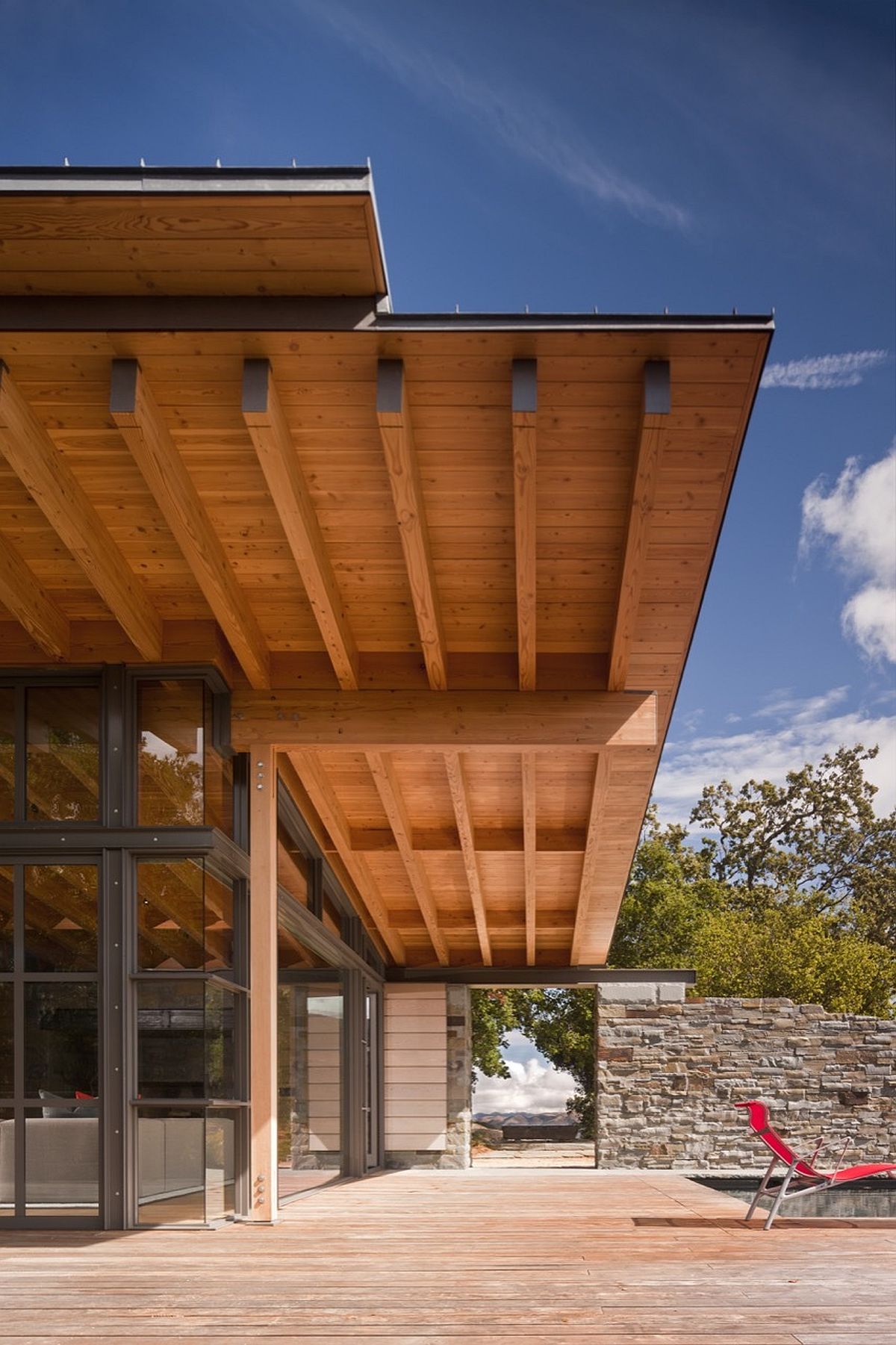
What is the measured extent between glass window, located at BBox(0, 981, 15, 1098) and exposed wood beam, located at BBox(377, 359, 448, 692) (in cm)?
274

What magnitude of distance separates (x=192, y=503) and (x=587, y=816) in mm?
5533

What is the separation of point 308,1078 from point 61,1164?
3495 millimetres

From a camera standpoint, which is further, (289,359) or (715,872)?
(715,872)

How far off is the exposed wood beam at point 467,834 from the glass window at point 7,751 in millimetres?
2504

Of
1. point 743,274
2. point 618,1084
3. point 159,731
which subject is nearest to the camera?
point 159,731

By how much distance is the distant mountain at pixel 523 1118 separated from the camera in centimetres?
2505

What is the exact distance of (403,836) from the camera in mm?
10258

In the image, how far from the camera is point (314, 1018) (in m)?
10.3

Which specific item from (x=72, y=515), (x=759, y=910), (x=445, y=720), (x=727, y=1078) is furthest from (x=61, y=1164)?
(x=759, y=910)

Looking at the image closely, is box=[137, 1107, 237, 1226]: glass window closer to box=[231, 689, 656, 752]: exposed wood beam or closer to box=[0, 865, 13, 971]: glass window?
box=[0, 865, 13, 971]: glass window

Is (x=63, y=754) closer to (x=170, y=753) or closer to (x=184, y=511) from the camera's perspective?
(x=170, y=753)

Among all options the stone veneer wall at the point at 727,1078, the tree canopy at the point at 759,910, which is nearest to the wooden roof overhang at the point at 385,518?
the stone veneer wall at the point at 727,1078

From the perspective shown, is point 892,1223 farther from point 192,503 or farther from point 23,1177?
point 192,503

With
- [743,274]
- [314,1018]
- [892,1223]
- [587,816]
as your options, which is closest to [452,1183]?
[314,1018]
